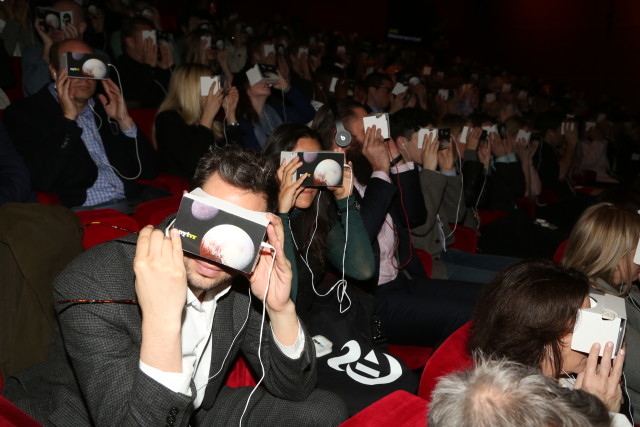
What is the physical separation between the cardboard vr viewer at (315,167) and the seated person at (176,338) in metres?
0.56

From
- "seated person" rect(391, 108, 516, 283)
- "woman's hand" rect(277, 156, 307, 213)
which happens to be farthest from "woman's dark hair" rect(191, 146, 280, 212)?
"seated person" rect(391, 108, 516, 283)

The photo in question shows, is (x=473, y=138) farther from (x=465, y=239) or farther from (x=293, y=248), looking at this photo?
(x=293, y=248)

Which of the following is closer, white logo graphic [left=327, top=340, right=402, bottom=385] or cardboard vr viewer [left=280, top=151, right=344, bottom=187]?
white logo graphic [left=327, top=340, right=402, bottom=385]

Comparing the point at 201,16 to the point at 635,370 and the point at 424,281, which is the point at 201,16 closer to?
the point at 424,281

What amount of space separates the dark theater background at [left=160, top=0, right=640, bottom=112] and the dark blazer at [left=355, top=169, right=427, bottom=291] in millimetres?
7544

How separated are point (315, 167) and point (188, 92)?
1.38 m

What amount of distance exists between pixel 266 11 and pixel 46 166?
7.86 m

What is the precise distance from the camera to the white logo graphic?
181cm

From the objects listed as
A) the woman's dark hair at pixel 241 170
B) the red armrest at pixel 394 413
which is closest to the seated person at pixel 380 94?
the woman's dark hair at pixel 241 170

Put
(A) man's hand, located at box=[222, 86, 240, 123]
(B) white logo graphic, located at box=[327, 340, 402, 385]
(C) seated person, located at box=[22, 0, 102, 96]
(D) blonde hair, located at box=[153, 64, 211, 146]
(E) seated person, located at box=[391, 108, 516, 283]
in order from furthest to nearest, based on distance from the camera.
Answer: (C) seated person, located at box=[22, 0, 102, 96]
(A) man's hand, located at box=[222, 86, 240, 123]
(D) blonde hair, located at box=[153, 64, 211, 146]
(E) seated person, located at box=[391, 108, 516, 283]
(B) white logo graphic, located at box=[327, 340, 402, 385]

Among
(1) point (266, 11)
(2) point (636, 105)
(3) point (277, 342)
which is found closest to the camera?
(3) point (277, 342)

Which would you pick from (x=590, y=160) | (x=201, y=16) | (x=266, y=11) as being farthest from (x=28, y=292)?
(x=266, y=11)

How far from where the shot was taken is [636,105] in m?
10.8

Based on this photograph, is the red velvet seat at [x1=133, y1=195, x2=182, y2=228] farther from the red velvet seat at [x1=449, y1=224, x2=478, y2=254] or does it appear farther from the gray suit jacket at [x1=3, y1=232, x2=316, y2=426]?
the red velvet seat at [x1=449, y1=224, x2=478, y2=254]
